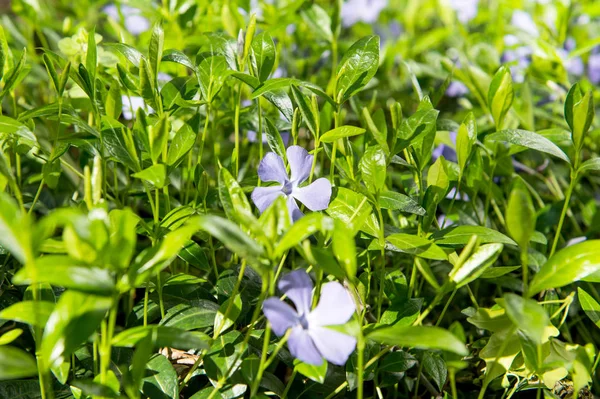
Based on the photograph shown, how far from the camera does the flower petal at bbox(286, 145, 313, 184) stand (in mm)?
692

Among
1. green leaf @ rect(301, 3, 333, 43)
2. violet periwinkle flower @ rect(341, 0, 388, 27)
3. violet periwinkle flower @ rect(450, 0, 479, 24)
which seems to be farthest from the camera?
violet periwinkle flower @ rect(450, 0, 479, 24)

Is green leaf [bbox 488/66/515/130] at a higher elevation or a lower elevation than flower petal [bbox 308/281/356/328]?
higher

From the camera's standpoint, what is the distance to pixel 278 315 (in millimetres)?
516

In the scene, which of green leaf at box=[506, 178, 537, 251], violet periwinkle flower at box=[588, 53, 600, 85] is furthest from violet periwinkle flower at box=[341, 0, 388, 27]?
green leaf at box=[506, 178, 537, 251]

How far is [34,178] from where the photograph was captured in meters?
0.89

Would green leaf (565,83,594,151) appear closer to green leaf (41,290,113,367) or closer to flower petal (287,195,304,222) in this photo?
flower petal (287,195,304,222)

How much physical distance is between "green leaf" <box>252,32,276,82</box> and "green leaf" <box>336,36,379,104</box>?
0.09 m

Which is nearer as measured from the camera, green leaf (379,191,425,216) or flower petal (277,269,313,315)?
flower petal (277,269,313,315)

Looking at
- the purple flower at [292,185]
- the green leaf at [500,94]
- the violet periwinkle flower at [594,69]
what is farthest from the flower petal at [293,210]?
the violet periwinkle flower at [594,69]

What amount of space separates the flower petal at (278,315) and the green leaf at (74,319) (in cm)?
12

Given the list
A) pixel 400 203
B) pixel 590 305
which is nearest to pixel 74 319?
pixel 400 203

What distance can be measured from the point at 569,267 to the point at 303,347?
0.25 meters

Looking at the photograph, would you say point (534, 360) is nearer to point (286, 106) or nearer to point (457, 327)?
point (457, 327)

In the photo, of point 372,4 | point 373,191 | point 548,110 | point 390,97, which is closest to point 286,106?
point 373,191
